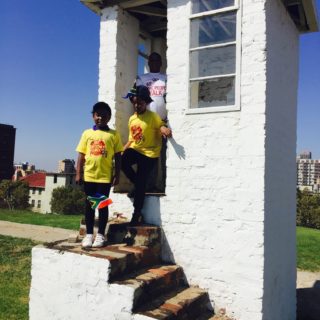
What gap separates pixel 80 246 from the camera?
4.56 m

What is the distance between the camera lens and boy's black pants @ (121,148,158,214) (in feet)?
16.1

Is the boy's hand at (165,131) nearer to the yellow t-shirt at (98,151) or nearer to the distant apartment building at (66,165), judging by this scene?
the yellow t-shirt at (98,151)

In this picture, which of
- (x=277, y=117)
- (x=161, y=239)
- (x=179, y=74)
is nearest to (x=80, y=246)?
(x=161, y=239)

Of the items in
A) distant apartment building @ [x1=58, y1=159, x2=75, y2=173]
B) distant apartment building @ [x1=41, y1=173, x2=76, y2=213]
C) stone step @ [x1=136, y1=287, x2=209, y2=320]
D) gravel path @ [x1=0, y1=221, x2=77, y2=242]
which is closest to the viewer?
stone step @ [x1=136, y1=287, x2=209, y2=320]

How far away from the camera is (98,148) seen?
182 inches

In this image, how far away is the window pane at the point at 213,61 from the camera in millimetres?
4730

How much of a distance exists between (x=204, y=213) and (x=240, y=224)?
1.62 feet

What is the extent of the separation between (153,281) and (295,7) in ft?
14.7

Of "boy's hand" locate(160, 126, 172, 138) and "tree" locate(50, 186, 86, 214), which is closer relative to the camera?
"boy's hand" locate(160, 126, 172, 138)

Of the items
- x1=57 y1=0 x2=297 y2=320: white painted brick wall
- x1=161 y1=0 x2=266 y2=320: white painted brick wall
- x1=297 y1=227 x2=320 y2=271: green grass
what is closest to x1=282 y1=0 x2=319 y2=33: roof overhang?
x1=57 y1=0 x2=297 y2=320: white painted brick wall

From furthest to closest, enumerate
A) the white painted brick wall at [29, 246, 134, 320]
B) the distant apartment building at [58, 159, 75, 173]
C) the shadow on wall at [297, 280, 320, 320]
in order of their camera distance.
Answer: the distant apartment building at [58, 159, 75, 173], the shadow on wall at [297, 280, 320, 320], the white painted brick wall at [29, 246, 134, 320]

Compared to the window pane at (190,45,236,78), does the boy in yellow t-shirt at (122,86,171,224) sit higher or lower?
lower

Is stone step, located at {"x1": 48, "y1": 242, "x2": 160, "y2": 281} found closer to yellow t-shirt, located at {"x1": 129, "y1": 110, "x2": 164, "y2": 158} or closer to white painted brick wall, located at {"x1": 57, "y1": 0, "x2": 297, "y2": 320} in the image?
white painted brick wall, located at {"x1": 57, "y1": 0, "x2": 297, "y2": 320}

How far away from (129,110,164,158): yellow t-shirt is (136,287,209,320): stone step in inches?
71.9
